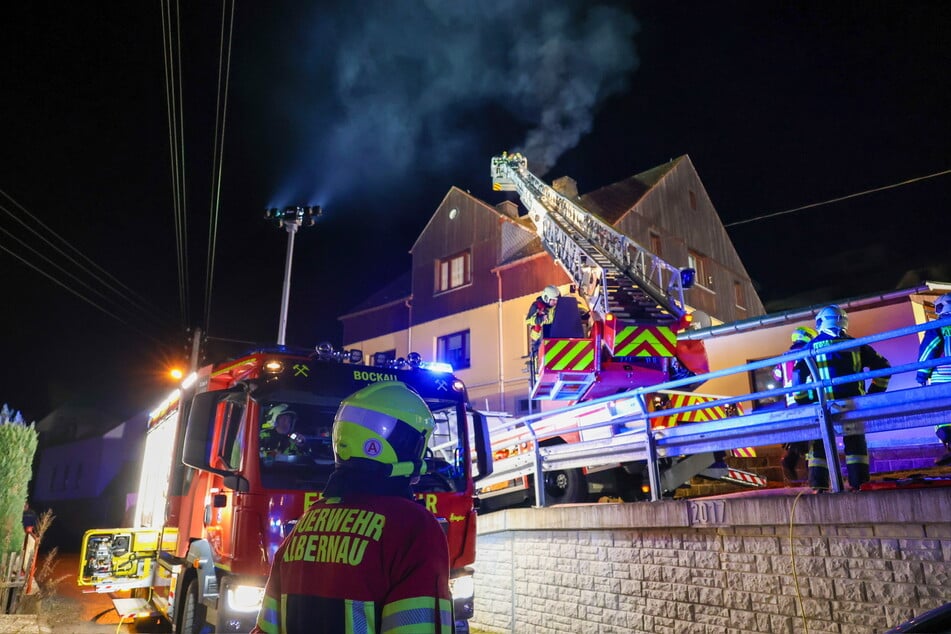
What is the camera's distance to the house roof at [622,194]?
60.4 feet

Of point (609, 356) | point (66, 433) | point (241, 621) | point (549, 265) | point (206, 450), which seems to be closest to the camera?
point (241, 621)

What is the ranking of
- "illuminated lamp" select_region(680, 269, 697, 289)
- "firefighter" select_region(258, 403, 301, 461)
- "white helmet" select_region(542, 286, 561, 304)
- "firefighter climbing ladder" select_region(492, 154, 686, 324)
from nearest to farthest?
1. "firefighter" select_region(258, 403, 301, 461)
2. "firefighter climbing ladder" select_region(492, 154, 686, 324)
3. "white helmet" select_region(542, 286, 561, 304)
4. "illuminated lamp" select_region(680, 269, 697, 289)

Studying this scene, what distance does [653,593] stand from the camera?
565cm

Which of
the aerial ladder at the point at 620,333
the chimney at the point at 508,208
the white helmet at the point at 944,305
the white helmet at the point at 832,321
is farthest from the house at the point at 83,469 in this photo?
the white helmet at the point at 944,305

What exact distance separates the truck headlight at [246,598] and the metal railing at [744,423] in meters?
3.57

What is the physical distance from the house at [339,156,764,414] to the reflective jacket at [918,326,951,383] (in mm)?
10955

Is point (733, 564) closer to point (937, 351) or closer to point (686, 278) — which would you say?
point (937, 351)

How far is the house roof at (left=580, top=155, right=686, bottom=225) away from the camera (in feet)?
60.4

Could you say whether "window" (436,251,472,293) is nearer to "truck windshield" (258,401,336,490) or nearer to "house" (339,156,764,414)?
"house" (339,156,764,414)

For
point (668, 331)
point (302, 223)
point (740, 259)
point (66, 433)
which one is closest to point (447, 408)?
point (668, 331)

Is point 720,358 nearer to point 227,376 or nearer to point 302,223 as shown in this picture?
point 227,376

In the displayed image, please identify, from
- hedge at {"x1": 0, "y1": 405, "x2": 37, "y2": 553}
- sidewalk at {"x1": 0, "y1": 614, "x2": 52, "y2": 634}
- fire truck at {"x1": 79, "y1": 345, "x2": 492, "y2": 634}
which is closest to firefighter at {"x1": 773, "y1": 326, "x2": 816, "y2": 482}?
fire truck at {"x1": 79, "y1": 345, "x2": 492, "y2": 634}

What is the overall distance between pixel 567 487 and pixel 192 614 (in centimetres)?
456

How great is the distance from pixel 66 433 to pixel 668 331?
→ 47314 mm
